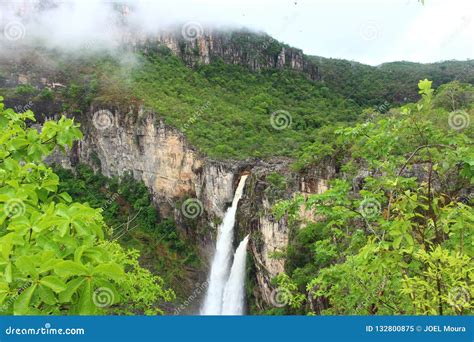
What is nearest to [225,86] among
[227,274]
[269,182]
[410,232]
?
[269,182]

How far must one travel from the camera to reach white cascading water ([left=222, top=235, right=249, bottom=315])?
23189 millimetres

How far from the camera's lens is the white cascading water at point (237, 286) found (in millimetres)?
23189

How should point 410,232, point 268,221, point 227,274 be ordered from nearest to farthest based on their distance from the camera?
1. point 410,232
2. point 268,221
3. point 227,274

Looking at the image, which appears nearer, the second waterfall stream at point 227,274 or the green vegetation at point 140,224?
the second waterfall stream at point 227,274

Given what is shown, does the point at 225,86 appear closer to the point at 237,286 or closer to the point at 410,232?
the point at 237,286

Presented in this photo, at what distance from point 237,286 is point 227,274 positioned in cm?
190

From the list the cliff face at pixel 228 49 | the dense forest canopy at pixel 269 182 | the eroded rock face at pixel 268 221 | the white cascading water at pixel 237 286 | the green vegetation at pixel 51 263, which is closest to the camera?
the green vegetation at pixel 51 263

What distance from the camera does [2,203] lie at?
2482 millimetres

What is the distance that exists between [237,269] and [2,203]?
21746 millimetres

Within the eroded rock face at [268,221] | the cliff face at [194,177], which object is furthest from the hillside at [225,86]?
the eroded rock face at [268,221]

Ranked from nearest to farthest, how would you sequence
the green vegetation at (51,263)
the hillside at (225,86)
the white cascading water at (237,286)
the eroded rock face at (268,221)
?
the green vegetation at (51,263)
the eroded rock face at (268,221)
the white cascading water at (237,286)
the hillside at (225,86)

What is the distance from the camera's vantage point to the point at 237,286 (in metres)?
23.7

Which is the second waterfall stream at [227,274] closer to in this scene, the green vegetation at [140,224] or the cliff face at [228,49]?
the green vegetation at [140,224]

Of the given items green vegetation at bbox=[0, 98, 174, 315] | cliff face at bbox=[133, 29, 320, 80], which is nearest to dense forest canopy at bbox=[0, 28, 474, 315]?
green vegetation at bbox=[0, 98, 174, 315]
